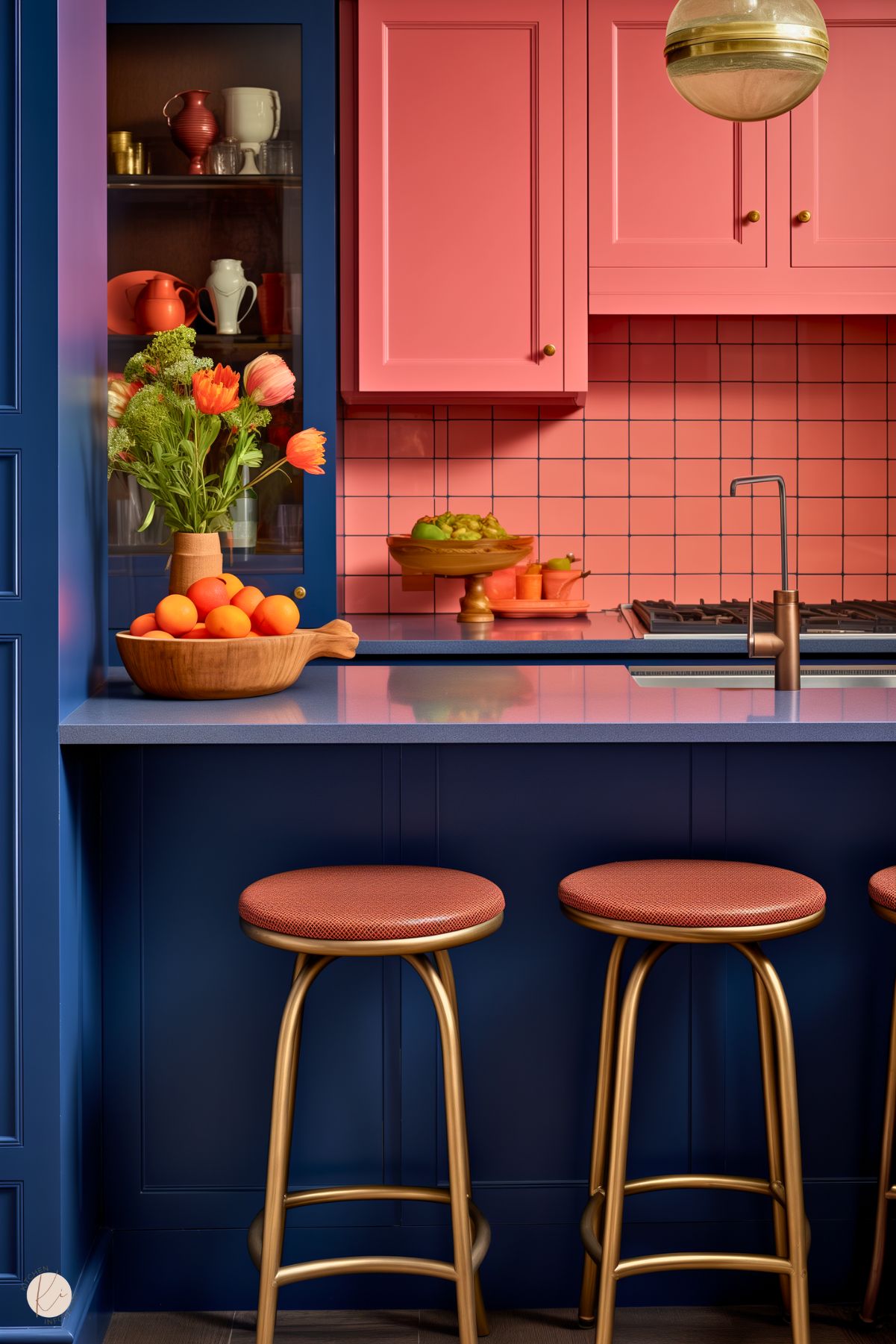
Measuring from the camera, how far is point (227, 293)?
3104 millimetres

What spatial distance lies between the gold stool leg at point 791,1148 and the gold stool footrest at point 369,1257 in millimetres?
390

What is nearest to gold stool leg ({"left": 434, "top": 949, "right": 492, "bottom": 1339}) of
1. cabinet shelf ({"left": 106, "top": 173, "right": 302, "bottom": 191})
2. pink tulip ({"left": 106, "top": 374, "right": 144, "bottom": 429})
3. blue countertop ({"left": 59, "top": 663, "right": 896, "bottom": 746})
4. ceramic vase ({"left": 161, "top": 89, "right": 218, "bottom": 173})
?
blue countertop ({"left": 59, "top": 663, "right": 896, "bottom": 746})

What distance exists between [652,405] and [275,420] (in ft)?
3.57

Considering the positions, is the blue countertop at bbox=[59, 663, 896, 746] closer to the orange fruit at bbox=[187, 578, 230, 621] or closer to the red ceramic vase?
the orange fruit at bbox=[187, 578, 230, 621]

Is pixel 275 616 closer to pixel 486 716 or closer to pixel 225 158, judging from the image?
pixel 486 716

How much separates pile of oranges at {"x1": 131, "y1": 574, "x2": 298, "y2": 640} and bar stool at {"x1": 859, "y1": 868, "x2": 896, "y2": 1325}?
0.90m

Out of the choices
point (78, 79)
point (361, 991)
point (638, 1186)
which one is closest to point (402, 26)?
point (78, 79)

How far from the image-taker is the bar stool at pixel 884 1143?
68.0 inches

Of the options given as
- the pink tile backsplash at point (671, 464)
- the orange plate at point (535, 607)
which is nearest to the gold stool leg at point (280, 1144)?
the orange plate at point (535, 607)

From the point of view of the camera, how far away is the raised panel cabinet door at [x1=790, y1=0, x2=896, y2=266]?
126 inches

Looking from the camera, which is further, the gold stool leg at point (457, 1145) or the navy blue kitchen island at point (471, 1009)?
the navy blue kitchen island at point (471, 1009)

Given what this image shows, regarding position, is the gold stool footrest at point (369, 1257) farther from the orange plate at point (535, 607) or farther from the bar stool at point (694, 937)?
the orange plate at point (535, 607)

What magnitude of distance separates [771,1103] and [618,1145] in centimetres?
30

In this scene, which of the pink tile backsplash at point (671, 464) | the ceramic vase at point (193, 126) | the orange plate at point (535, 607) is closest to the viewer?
the ceramic vase at point (193, 126)
